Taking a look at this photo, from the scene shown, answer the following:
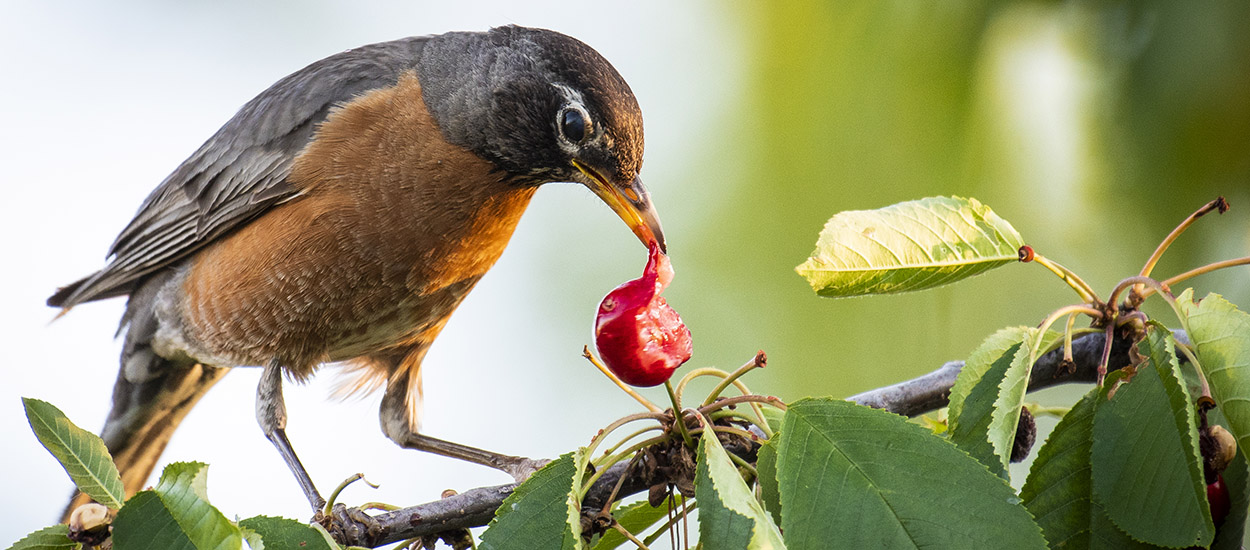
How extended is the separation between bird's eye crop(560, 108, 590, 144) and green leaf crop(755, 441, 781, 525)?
167 centimetres

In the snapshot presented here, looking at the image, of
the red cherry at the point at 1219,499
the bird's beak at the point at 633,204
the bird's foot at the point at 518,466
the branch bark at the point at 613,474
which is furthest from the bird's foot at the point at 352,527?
the red cherry at the point at 1219,499

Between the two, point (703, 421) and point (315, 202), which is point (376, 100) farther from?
point (703, 421)

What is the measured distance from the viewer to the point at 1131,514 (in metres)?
1.41

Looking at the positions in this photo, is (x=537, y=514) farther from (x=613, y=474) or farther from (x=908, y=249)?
(x=908, y=249)

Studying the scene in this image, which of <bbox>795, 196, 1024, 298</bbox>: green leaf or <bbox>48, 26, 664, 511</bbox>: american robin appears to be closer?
<bbox>795, 196, 1024, 298</bbox>: green leaf

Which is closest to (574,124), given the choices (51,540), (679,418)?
(679,418)

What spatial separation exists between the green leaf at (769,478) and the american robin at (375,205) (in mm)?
1303

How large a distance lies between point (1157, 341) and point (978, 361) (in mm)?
266

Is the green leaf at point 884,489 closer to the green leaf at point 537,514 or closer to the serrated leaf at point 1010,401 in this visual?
the serrated leaf at point 1010,401

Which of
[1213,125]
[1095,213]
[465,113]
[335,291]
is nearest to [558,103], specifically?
[465,113]

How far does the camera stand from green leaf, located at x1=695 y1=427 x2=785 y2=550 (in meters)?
1.18

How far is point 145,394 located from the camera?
3992 millimetres

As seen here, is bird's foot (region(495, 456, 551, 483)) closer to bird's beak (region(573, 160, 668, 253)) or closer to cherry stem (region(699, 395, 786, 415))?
bird's beak (region(573, 160, 668, 253))

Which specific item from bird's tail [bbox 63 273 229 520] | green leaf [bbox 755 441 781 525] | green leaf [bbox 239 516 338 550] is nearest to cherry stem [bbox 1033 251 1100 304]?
green leaf [bbox 755 441 781 525]
